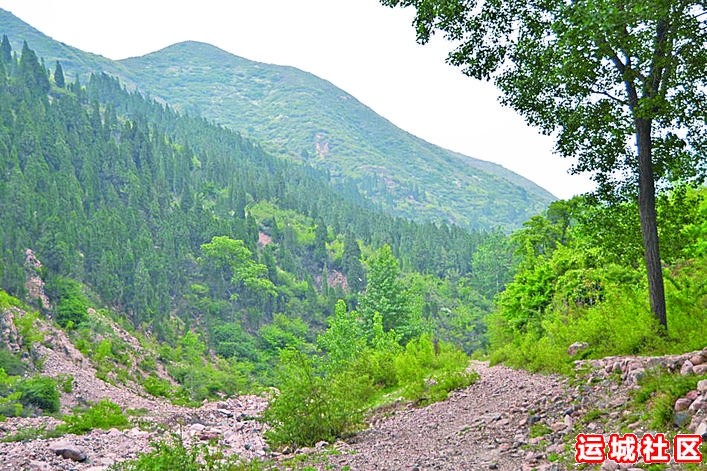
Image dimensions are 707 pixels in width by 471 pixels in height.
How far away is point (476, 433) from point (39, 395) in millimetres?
22241

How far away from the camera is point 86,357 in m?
36.4

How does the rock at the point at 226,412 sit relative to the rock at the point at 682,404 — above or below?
below

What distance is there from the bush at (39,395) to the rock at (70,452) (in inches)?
341

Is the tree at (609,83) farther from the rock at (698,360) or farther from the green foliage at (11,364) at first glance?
the green foliage at (11,364)

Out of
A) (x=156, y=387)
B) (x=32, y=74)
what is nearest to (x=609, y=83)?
(x=156, y=387)

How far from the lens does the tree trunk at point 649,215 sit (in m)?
11.4

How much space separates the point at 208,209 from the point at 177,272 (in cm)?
2139

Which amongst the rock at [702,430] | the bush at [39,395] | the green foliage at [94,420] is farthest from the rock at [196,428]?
the rock at [702,430]

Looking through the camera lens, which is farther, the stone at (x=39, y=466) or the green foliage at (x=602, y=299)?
the stone at (x=39, y=466)

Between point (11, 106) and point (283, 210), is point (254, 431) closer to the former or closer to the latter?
point (11, 106)

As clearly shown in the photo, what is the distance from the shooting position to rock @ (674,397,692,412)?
688cm

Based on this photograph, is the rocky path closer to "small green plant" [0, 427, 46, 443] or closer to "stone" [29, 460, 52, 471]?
"stone" [29, 460, 52, 471]

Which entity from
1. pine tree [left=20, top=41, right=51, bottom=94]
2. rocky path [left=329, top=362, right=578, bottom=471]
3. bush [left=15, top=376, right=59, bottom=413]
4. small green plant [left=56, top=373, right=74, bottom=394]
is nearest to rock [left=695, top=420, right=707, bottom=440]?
rocky path [left=329, top=362, right=578, bottom=471]

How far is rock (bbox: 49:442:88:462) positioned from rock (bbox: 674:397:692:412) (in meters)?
16.1
